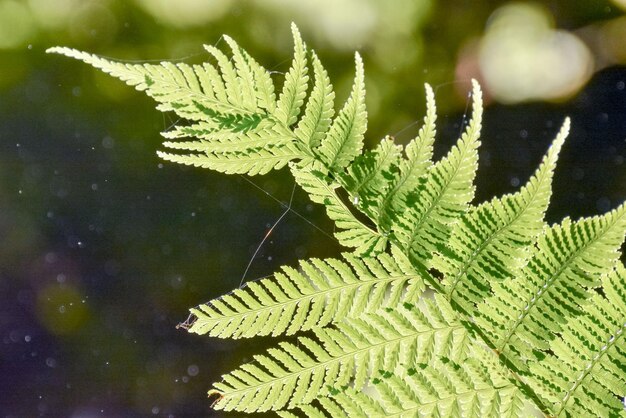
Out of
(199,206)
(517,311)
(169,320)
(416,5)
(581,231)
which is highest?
(416,5)

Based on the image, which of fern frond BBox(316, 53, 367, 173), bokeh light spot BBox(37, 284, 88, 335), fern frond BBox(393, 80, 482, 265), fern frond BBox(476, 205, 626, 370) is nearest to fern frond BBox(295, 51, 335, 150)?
fern frond BBox(316, 53, 367, 173)

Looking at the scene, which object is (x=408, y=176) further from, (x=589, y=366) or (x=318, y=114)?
(x=589, y=366)

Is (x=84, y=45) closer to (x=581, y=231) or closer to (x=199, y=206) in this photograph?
(x=199, y=206)

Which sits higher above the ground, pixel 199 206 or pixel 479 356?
pixel 479 356

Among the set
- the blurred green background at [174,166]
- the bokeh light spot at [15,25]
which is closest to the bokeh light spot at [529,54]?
the blurred green background at [174,166]

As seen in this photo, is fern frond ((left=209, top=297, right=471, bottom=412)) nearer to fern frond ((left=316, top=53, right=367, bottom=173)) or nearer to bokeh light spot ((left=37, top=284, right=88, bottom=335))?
fern frond ((left=316, top=53, right=367, bottom=173))

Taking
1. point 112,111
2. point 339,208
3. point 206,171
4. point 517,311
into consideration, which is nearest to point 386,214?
point 339,208

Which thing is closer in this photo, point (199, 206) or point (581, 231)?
point (581, 231)
